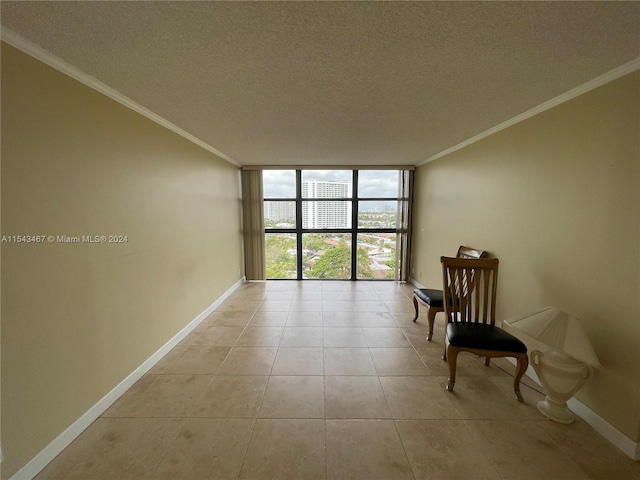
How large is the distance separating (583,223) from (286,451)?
254 centimetres

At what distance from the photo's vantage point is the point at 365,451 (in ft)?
4.83

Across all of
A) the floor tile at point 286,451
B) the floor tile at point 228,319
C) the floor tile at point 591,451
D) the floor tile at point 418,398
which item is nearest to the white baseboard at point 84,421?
the floor tile at point 228,319

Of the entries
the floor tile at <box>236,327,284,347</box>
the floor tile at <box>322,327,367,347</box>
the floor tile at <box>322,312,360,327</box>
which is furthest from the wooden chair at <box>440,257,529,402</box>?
the floor tile at <box>236,327,284,347</box>

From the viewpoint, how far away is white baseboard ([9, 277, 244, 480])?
133 centimetres

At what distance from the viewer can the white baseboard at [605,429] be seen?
1443 mm

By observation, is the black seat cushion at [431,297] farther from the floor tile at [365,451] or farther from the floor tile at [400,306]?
the floor tile at [365,451]

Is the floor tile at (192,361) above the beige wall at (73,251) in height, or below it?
below

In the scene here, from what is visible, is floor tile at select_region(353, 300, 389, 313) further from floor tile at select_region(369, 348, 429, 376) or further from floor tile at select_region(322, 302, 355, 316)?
floor tile at select_region(369, 348, 429, 376)

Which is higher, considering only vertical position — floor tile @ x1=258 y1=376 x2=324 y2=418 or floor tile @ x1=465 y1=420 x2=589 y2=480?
floor tile @ x1=258 y1=376 x2=324 y2=418

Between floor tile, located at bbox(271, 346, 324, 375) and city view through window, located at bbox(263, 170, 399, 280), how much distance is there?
2788 mm

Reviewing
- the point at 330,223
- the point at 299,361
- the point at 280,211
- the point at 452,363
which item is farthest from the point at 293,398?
the point at 280,211

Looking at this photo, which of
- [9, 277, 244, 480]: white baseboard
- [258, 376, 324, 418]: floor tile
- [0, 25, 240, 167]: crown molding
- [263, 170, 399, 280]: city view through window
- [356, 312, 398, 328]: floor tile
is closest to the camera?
[0, 25, 240, 167]: crown molding

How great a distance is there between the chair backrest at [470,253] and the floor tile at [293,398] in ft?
7.25

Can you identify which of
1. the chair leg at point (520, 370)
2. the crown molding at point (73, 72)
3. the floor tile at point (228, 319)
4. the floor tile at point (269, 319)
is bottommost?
the floor tile at point (228, 319)
